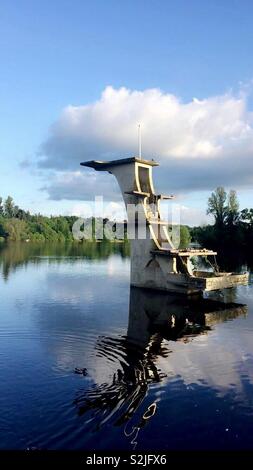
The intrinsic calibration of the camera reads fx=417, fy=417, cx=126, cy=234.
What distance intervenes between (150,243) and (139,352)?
56.8 ft

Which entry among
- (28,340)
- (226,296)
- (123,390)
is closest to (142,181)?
(226,296)

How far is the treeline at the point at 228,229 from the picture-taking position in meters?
83.7

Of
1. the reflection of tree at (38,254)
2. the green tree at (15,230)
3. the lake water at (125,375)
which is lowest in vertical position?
the lake water at (125,375)

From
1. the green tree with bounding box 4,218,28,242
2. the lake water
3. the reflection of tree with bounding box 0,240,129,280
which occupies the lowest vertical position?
the lake water

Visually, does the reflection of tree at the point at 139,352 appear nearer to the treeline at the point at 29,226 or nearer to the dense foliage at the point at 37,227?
the dense foliage at the point at 37,227

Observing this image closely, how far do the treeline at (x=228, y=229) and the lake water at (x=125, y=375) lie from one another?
55.7 metres

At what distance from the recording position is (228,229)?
86.4 meters

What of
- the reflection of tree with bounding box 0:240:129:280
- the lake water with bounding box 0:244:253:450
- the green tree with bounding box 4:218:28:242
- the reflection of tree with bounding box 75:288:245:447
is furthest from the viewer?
the green tree with bounding box 4:218:28:242

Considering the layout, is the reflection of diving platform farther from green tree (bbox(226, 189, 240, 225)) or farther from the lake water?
green tree (bbox(226, 189, 240, 225))

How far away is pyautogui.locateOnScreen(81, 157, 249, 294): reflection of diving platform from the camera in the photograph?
33.2m

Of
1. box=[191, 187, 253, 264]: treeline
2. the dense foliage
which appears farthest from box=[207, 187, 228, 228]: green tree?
the dense foliage

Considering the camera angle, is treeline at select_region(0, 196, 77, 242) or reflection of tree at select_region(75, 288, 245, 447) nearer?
reflection of tree at select_region(75, 288, 245, 447)

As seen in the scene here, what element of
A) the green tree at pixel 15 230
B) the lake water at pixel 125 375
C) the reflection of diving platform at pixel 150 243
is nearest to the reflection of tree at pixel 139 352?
the lake water at pixel 125 375

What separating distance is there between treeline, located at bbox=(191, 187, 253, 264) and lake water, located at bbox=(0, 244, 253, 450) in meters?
55.7
